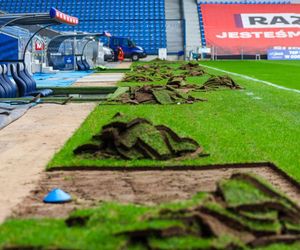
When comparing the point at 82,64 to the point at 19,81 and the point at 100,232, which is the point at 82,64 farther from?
the point at 100,232

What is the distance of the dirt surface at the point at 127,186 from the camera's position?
6246 mm

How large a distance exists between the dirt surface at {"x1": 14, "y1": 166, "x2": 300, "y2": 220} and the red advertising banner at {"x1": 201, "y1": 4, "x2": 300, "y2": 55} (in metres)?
62.2

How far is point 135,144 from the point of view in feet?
28.3

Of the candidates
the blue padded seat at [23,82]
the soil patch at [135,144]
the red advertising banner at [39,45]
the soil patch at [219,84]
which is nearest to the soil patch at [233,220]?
the soil patch at [135,144]

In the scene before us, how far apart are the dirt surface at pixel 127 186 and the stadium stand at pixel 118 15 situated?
210 feet

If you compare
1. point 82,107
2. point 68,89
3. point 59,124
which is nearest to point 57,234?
point 59,124

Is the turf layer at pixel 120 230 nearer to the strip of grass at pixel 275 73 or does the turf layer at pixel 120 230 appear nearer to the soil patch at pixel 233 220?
the soil patch at pixel 233 220

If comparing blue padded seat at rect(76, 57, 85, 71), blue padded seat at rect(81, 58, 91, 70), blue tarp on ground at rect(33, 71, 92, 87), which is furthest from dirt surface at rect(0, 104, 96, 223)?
blue padded seat at rect(81, 58, 91, 70)

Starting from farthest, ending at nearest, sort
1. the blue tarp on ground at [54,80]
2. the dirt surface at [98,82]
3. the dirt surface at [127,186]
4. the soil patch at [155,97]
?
the blue tarp on ground at [54,80]
the dirt surface at [98,82]
the soil patch at [155,97]
the dirt surface at [127,186]

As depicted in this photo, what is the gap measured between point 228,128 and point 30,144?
3.47 m

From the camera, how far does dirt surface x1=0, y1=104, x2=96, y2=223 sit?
7.05 m

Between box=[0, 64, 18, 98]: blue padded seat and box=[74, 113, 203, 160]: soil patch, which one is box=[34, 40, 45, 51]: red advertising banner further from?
box=[74, 113, 203, 160]: soil patch

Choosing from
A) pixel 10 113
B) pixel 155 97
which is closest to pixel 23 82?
pixel 155 97

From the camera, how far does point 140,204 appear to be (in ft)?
20.1
